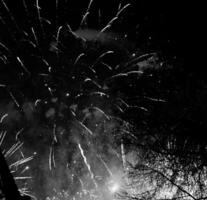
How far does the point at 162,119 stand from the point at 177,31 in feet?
9.49

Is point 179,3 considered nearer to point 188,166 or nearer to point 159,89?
point 159,89

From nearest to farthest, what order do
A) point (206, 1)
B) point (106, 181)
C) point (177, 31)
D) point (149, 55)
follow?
point (206, 1), point (177, 31), point (149, 55), point (106, 181)

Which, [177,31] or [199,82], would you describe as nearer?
[199,82]

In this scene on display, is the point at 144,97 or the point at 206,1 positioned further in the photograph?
the point at 144,97

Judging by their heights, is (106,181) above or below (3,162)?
below

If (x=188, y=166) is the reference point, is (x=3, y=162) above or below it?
above

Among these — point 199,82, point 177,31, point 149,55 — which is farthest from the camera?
point 149,55

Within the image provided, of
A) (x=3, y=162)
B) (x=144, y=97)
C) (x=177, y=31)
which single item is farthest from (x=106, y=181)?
(x=3, y=162)

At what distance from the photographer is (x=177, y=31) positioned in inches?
418

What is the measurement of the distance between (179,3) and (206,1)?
2.76ft

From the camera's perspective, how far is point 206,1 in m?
9.96

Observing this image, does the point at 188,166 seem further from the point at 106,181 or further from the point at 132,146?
the point at 106,181

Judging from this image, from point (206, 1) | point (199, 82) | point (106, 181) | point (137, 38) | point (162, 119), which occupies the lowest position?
point (106, 181)

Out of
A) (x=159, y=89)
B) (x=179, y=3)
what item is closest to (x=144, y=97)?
(x=159, y=89)
